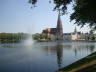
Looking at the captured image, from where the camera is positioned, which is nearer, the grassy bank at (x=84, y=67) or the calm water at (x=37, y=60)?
the grassy bank at (x=84, y=67)

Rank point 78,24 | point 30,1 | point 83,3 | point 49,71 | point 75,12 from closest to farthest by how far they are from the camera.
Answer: point 30,1
point 83,3
point 75,12
point 78,24
point 49,71

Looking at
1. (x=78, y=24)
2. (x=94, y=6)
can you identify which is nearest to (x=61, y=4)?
(x=94, y=6)

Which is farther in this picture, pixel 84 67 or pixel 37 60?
pixel 37 60

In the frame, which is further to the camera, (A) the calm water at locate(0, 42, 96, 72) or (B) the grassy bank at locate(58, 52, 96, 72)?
(A) the calm water at locate(0, 42, 96, 72)

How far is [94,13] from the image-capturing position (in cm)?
1741

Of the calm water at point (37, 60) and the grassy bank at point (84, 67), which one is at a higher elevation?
the grassy bank at point (84, 67)

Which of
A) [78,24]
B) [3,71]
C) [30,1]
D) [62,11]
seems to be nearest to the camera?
[30,1]

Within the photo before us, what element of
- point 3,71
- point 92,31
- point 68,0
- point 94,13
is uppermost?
point 68,0

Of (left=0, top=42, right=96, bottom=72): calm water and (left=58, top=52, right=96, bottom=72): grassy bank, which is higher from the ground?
(left=58, top=52, right=96, bottom=72): grassy bank

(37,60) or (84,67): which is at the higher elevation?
(84,67)

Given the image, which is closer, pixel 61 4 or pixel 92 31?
pixel 61 4

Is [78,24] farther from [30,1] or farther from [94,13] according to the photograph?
[30,1]

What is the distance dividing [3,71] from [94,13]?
62.1 ft

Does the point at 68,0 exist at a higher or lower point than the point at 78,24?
higher
